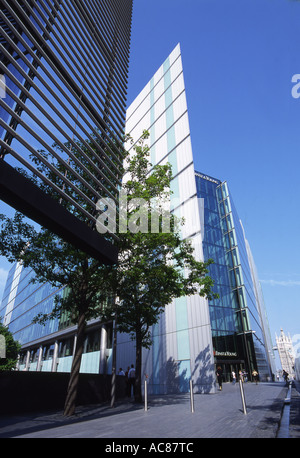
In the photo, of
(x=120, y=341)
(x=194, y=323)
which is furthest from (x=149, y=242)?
(x=120, y=341)

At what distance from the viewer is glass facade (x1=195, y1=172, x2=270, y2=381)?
2950 centimetres

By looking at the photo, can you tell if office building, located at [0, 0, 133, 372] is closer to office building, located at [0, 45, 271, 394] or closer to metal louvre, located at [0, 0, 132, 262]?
metal louvre, located at [0, 0, 132, 262]

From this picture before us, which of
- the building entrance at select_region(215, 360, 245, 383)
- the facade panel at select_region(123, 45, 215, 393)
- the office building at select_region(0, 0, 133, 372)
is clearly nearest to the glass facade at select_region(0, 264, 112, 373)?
the facade panel at select_region(123, 45, 215, 393)

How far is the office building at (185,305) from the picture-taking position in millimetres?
20984

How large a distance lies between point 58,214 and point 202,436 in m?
4.95

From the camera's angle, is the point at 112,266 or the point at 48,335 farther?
the point at 48,335

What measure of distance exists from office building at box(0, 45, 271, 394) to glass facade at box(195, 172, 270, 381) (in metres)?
0.10

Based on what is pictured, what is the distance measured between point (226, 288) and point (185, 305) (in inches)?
523

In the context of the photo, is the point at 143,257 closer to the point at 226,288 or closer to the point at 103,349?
the point at 103,349

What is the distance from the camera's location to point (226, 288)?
33.7 meters

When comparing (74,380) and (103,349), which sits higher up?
(103,349)

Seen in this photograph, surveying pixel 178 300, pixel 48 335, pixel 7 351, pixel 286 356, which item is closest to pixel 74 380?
pixel 178 300
